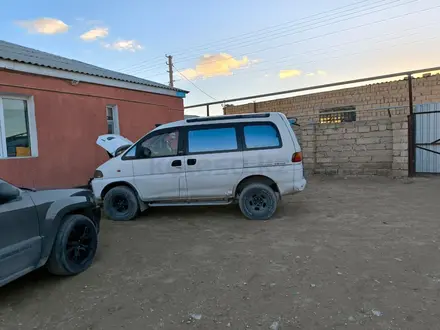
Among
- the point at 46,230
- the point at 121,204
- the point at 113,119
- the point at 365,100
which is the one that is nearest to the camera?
the point at 46,230

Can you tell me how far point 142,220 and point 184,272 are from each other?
296 centimetres

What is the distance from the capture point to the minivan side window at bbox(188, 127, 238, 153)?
6318 millimetres

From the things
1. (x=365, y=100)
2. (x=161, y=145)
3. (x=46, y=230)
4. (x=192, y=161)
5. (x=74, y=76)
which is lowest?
(x=46, y=230)

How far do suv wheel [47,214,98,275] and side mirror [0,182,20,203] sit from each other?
0.78 m

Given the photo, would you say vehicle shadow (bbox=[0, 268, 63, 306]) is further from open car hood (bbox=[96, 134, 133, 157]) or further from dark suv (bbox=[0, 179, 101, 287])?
open car hood (bbox=[96, 134, 133, 157])

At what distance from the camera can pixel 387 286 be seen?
337 cm

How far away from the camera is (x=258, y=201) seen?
6285 millimetres

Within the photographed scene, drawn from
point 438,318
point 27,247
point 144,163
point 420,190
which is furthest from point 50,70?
point 420,190

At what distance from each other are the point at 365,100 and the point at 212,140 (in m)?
10.7

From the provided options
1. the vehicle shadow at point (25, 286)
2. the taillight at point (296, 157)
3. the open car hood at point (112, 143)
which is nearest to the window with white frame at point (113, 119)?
the open car hood at point (112, 143)

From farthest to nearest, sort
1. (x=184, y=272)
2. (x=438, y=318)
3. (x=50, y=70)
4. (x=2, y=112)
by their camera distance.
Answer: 1. (x=50, y=70)
2. (x=2, y=112)
3. (x=184, y=272)
4. (x=438, y=318)

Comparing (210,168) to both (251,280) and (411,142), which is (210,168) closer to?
(251,280)

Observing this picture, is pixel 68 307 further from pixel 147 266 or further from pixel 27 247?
pixel 147 266

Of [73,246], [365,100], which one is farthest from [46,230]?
[365,100]
